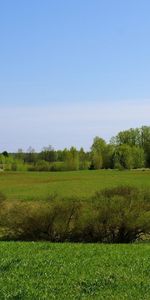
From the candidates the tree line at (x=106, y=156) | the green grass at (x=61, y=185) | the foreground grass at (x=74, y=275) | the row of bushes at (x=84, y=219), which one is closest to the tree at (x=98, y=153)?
the tree line at (x=106, y=156)

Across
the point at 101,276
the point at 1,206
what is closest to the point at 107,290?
the point at 101,276

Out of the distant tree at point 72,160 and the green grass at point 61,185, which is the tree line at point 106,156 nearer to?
the distant tree at point 72,160

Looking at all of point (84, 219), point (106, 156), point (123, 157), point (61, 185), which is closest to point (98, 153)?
point (106, 156)

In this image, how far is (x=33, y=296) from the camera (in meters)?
8.38

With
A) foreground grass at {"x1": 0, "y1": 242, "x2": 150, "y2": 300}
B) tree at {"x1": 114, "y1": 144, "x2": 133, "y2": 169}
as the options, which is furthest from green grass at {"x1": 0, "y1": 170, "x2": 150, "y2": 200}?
tree at {"x1": 114, "y1": 144, "x2": 133, "y2": 169}

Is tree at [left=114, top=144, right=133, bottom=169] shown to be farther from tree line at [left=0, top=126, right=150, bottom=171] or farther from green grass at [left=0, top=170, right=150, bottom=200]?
green grass at [left=0, top=170, right=150, bottom=200]

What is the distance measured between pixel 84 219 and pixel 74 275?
1821cm

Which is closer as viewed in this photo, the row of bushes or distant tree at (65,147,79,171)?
the row of bushes

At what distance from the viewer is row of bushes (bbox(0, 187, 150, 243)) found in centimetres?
2794

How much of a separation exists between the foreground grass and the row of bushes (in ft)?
47.0

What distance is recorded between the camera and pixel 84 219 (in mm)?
28156

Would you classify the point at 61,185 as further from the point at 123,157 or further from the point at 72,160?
the point at 72,160

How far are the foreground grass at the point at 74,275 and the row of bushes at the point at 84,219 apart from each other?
47.0 ft

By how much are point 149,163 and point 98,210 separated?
322ft
